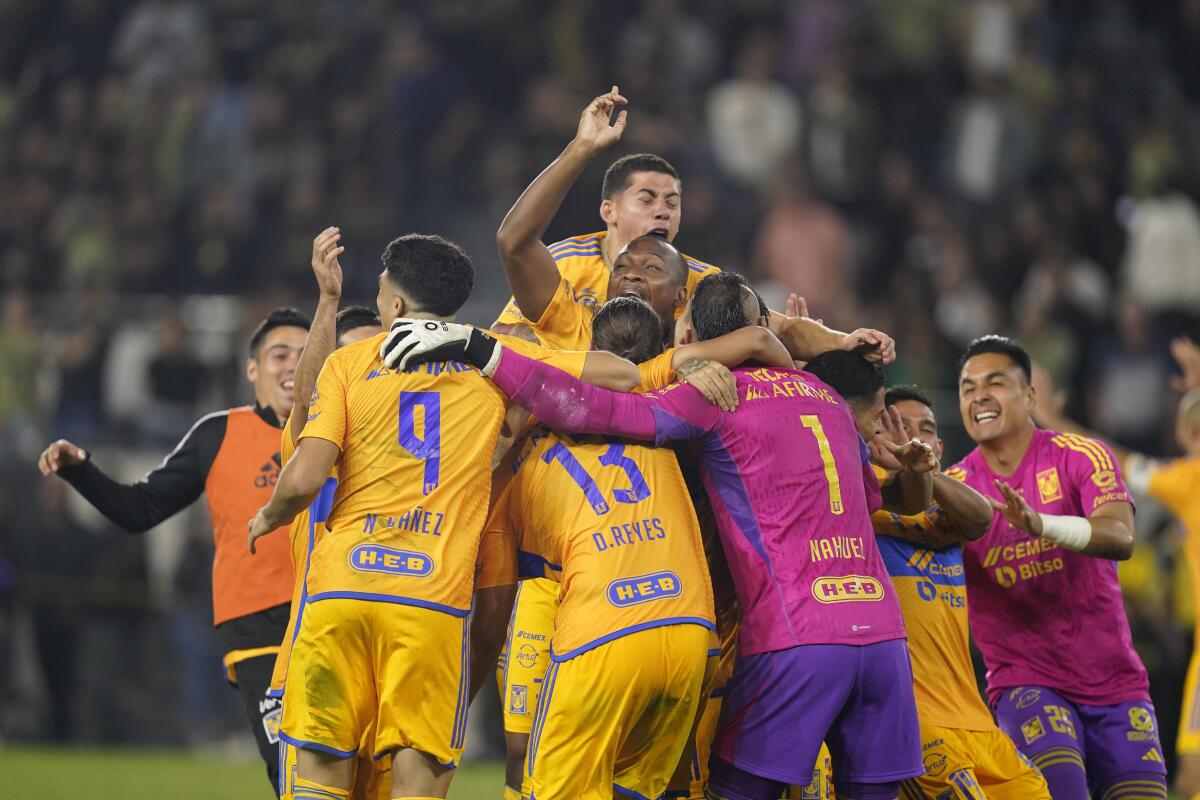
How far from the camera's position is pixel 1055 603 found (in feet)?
26.0

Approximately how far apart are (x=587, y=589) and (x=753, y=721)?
851mm

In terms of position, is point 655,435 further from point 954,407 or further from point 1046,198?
point 1046,198

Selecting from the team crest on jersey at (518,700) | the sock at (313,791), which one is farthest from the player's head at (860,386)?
the sock at (313,791)

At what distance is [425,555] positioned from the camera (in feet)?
21.0

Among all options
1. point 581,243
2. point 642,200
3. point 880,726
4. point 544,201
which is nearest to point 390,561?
point 544,201

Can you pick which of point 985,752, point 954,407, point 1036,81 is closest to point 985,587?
point 985,752

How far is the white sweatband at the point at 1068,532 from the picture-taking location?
290 inches

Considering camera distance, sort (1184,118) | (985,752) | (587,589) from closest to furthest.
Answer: (587,589) → (985,752) → (1184,118)

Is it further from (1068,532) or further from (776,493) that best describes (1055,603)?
(776,493)

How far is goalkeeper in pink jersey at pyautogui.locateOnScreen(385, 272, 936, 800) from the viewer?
636cm

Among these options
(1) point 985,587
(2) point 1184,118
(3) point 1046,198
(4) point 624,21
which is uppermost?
(4) point 624,21

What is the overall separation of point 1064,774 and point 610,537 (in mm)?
2614

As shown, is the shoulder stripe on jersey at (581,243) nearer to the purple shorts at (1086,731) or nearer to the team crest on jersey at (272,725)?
the team crest on jersey at (272,725)

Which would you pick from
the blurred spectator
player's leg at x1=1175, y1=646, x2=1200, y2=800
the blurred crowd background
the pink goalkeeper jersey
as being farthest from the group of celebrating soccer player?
the blurred spectator
